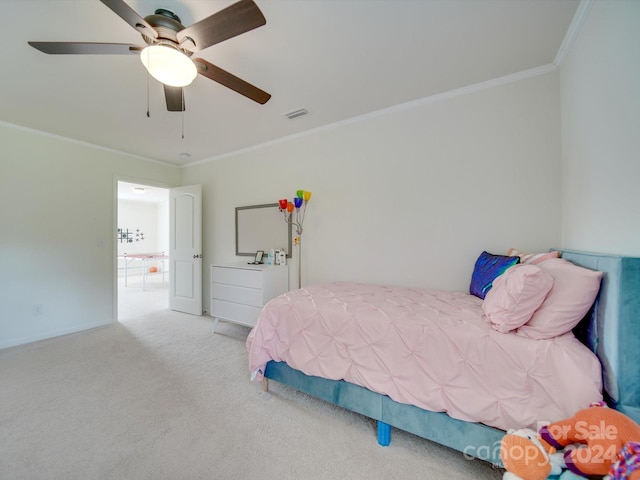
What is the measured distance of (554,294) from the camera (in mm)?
1220

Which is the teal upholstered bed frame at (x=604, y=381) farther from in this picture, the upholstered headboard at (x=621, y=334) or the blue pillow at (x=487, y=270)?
the blue pillow at (x=487, y=270)

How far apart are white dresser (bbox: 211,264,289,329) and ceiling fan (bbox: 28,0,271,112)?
1.95 m

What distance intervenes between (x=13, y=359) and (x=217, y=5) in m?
3.74

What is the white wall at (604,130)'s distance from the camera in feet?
3.85

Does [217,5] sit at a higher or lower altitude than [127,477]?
higher

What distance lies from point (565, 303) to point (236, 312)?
294cm

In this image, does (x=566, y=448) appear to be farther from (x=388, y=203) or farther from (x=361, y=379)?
(x=388, y=203)

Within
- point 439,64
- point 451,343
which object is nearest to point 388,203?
point 439,64

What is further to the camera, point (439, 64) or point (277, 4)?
point (439, 64)

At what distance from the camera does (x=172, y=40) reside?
148 cm

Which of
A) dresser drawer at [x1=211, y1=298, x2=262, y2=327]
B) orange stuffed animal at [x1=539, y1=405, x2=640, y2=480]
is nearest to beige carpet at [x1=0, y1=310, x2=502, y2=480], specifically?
dresser drawer at [x1=211, y1=298, x2=262, y2=327]

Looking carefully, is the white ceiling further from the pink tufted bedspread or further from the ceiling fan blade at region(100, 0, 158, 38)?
the pink tufted bedspread

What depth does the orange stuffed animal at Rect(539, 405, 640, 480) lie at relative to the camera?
0.77m

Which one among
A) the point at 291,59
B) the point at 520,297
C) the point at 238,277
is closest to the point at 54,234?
the point at 238,277
